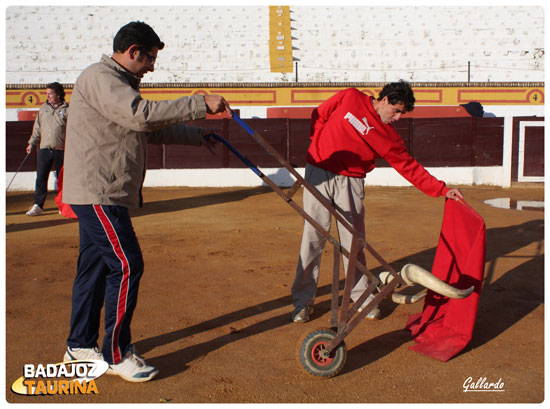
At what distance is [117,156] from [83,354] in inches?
41.3

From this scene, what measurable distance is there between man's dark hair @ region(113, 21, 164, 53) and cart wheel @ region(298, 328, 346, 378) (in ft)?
5.29

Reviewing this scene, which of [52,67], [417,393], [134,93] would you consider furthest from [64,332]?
[52,67]

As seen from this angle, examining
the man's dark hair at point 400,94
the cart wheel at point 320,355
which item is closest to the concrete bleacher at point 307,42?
the man's dark hair at point 400,94

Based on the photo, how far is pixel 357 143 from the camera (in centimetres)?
338

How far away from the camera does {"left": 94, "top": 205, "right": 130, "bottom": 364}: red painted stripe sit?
2.55m

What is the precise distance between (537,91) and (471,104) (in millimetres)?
2567

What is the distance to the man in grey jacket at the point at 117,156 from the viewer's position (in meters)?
2.41

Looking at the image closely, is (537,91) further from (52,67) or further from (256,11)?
(52,67)

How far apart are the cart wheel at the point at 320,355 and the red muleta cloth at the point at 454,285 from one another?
0.58m

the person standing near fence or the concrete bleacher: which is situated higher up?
the concrete bleacher

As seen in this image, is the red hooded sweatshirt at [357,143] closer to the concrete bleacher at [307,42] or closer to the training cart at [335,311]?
the training cart at [335,311]

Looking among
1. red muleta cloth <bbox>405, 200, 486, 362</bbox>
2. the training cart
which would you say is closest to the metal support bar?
the training cart

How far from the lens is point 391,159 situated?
10.8 ft

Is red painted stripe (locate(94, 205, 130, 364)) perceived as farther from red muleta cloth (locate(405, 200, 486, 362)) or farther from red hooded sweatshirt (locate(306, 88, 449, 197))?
red muleta cloth (locate(405, 200, 486, 362))
